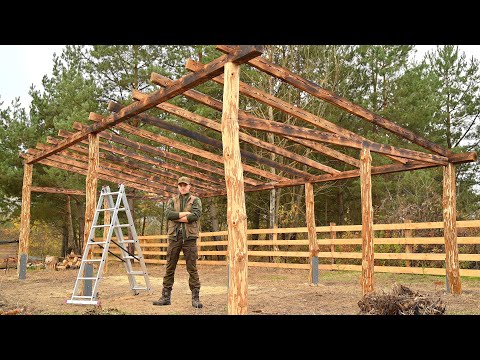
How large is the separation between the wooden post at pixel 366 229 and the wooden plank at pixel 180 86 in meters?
2.88

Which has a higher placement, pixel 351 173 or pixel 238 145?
pixel 351 173

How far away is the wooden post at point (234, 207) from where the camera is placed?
4.79 metres

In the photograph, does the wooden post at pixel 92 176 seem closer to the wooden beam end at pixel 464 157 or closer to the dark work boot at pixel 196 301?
the dark work boot at pixel 196 301

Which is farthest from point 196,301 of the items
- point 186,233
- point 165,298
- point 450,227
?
point 450,227

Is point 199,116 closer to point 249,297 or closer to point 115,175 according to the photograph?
point 249,297

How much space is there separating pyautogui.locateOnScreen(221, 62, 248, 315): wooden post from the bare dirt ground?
4.77ft

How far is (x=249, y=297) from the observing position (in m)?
7.97

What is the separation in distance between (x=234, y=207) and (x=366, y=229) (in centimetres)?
289

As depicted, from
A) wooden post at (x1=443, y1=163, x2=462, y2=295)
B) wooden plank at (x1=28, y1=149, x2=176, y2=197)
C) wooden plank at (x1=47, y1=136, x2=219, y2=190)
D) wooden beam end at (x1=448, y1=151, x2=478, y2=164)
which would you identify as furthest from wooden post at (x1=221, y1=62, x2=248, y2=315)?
wooden plank at (x1=28, y1=149, x2=176, y2=197)

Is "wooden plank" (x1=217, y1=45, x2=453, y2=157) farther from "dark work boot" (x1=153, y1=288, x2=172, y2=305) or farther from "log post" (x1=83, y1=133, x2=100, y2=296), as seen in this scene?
"log post" (x1=83, y1=133, x2=100, y2=296)

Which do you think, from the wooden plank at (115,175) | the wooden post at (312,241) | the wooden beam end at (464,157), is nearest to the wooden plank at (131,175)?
the wooden plank at (115,175)

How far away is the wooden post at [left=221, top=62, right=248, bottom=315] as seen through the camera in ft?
15.7
